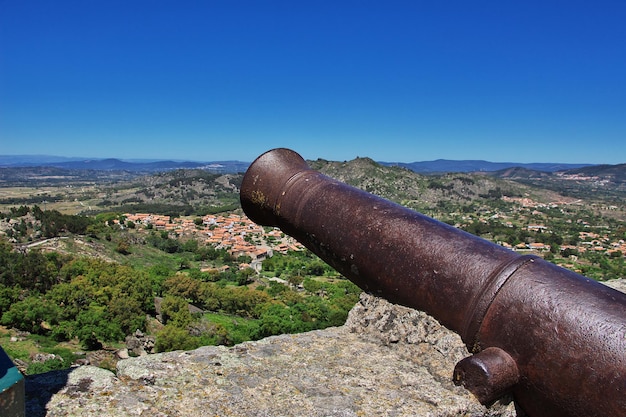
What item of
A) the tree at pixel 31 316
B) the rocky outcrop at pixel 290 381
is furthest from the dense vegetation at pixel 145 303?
the rocky outcrop at pixel 290 381

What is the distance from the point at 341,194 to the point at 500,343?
1490 mm

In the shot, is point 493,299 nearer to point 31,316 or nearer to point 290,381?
point 290,381

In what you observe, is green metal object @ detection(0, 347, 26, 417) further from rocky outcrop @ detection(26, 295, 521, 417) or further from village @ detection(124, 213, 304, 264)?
village @ detection(124, 213, 304, 264)

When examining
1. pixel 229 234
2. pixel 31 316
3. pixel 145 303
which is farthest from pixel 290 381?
pixel 229 234

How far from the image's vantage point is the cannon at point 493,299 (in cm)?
175

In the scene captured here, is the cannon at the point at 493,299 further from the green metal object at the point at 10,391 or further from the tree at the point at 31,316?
the tree at the point at 31,316

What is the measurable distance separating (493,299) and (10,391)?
6.65ft

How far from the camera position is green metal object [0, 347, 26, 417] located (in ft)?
4.63

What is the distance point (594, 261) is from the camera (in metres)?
60.1

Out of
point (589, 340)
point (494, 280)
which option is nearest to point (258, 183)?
point (494, 280)

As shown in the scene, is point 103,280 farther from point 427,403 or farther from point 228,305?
point 427,403

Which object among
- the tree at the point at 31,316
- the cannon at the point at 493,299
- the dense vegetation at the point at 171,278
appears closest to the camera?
the cannon at the point at 493,299

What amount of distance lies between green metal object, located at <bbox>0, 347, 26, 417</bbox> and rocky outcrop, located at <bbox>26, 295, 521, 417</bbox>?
0.37 metres

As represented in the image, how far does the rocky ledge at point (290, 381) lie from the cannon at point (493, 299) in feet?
0.45
